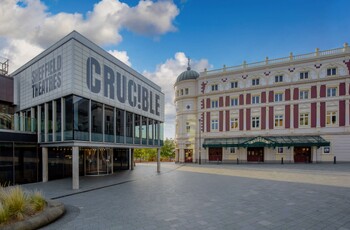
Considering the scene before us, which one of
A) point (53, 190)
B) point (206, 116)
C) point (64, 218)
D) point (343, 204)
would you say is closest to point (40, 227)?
point (64, 218)

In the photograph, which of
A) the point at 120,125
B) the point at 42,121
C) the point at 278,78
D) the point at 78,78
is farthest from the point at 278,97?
the point at 42,121

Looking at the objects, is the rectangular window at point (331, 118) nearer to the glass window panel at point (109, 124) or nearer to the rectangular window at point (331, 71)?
the rectangular window at point (331, 71)

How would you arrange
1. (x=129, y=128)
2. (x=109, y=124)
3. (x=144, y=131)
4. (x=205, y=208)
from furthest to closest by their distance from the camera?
(x=144, y=131) → (x=129, y=128) → (x=109, y=124) → (x=205, y=208)

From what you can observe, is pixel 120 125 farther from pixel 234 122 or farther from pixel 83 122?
pixel 234 122

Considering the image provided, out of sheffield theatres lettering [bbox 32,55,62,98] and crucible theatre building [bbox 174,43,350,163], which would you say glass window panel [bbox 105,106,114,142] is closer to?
sheffield theatres lettering [bbox 32,55,62,98]

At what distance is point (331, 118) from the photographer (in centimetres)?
3098

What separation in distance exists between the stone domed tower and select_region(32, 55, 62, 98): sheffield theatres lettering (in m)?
26.5

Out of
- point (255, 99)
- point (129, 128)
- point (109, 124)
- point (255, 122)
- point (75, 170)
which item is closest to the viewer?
point (75, 170)

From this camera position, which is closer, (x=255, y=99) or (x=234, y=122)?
(x=255, y=99)

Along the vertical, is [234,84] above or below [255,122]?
above

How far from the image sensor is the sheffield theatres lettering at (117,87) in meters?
14.7

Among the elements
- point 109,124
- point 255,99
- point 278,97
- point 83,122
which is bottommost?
point 109,124

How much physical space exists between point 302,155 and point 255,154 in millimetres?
6884

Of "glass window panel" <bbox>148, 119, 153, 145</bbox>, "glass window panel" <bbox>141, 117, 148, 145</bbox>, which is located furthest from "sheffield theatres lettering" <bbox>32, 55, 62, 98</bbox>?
"glass window panel" <bbox>148, 119, 153, 145</bbox>
